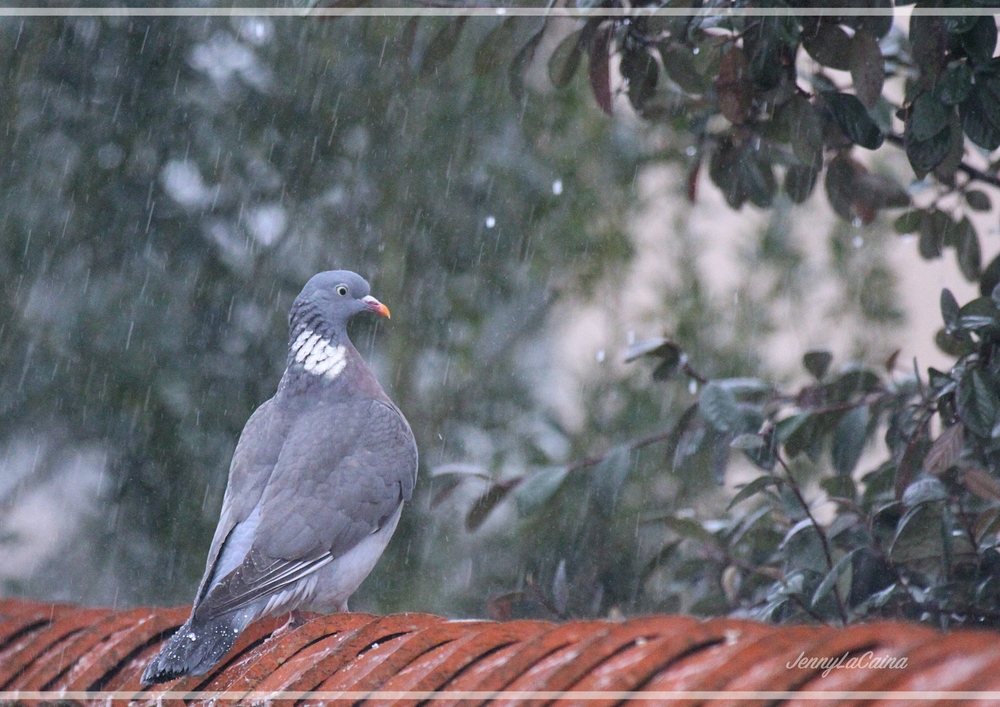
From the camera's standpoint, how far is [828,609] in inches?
50.5

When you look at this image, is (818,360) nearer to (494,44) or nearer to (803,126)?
(803,126)

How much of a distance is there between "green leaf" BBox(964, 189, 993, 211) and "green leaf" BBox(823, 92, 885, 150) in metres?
0.33

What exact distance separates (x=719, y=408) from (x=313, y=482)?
59 cm

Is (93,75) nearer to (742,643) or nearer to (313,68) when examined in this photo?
(313,68)

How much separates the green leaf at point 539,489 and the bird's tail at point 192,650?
1.52 ft

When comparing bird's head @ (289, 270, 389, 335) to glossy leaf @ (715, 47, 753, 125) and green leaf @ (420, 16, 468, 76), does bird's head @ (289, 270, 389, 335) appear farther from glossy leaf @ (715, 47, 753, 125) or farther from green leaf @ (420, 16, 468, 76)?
glossy leaf @ (715, 47, 753, 125)

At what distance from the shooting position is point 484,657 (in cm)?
86

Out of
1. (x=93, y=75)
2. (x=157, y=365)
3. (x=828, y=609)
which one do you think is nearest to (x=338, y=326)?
(x=157, y=365)

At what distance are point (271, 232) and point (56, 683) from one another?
138 cm

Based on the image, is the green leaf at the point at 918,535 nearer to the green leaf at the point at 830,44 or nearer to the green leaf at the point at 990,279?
the green leaf at the point at 990,279

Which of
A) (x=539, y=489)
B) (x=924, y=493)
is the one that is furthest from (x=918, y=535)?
(x=539, y=489)

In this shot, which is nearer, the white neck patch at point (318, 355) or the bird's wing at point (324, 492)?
the bird's wing at point (324, 492)

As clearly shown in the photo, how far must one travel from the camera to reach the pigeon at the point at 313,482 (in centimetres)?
138

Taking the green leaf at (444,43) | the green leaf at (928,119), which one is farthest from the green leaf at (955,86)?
the green leaf at (444,43)
